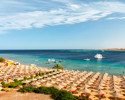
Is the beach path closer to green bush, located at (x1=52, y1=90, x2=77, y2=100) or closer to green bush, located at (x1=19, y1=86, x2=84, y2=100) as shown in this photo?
green bush, located at (x1=19, y1=86, x2=84, y2=100)

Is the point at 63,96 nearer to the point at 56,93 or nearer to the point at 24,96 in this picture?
the point at 56,93

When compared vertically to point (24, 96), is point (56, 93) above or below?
above

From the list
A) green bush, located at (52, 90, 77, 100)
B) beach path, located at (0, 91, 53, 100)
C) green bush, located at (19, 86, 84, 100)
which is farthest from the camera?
beach path, located at (0, 91, 53, 100)

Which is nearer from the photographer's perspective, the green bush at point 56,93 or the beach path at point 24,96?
the green bush at point 56,93

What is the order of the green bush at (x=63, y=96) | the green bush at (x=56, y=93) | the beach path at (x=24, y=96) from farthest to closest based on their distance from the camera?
1. the beach path at (x=24, y=96)
2. the green bush at (x=56, y=93)
3. the green bush at (x=63, y=96)

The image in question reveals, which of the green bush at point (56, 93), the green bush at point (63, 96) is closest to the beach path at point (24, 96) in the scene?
the green bush at point (56, 93)

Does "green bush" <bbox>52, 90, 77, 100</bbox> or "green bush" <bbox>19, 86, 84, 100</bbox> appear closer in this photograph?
"green bush" <bbox>52, 90, 77, 100</bbox>

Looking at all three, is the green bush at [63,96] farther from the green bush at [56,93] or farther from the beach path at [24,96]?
the beach path at [24,96]

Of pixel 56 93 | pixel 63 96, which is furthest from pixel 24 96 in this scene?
pixel 63 96

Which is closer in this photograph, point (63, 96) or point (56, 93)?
point (63, 96)

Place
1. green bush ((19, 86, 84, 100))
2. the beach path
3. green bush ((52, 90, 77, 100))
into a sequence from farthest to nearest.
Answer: the beach path, green bush ((19, 86, 84, 100)), green bush ((52, 90, 77, 100))

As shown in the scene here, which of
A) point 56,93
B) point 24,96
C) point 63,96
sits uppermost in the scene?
point 63,96

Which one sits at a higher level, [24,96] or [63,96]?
[63,96]

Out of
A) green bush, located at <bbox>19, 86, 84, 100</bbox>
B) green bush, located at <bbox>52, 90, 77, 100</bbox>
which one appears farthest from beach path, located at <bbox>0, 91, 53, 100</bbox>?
green bush, located at <bbox>52, 90, 77, 100</bbox>
